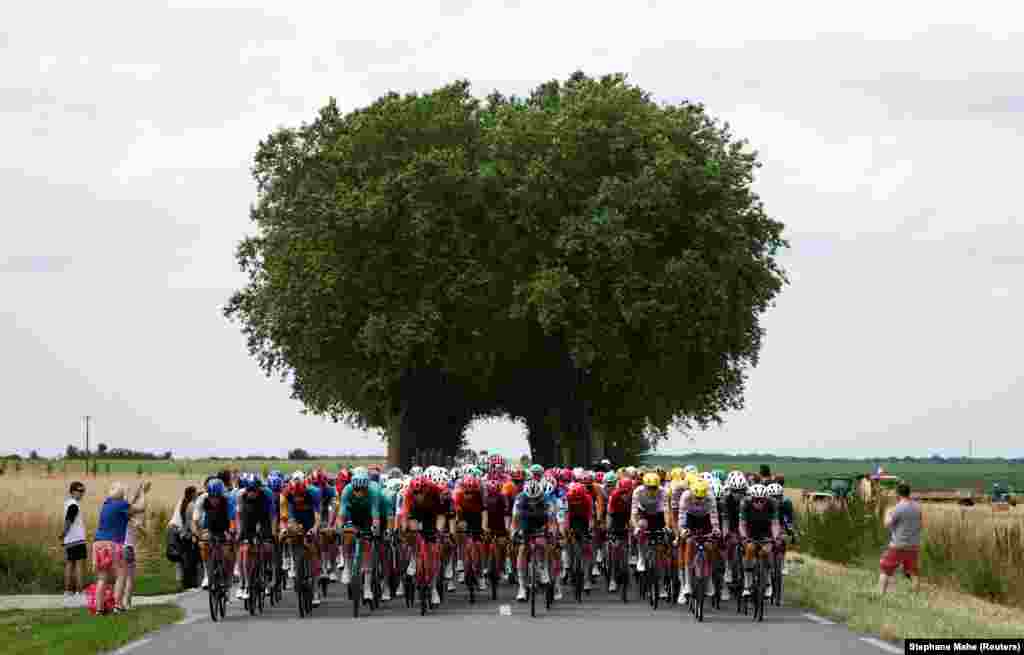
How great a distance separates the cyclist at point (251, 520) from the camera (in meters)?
22.9

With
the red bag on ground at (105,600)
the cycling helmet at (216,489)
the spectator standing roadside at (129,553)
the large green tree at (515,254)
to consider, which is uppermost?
the large green tree at (515,254)

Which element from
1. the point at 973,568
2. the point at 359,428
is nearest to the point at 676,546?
the point at 973,568

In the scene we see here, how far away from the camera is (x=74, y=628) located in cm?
2130

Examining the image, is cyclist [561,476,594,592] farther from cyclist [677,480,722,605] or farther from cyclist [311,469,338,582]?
cyclist [311,469,338,582]

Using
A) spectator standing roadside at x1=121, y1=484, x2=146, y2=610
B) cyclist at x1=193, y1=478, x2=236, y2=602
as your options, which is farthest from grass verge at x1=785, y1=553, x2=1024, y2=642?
spectator standing roadside at x1=121, y1=484, x2=146, y2=610

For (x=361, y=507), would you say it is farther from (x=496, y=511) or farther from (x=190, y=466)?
(x=190, y=466)

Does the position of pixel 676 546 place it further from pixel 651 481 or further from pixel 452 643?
pixel 452 643

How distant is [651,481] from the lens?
80.5 feet

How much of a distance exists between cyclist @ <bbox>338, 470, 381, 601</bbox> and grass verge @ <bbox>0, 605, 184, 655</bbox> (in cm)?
232

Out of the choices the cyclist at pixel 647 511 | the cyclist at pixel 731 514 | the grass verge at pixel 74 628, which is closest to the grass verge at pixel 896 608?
the cyclist at pixel 731 514

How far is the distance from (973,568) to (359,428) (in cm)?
3582

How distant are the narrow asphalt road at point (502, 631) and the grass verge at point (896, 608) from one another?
53 cm


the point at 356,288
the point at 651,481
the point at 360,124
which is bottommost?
the point at 651,481

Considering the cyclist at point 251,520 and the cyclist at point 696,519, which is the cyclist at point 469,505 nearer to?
the cyclist at point 251,520
